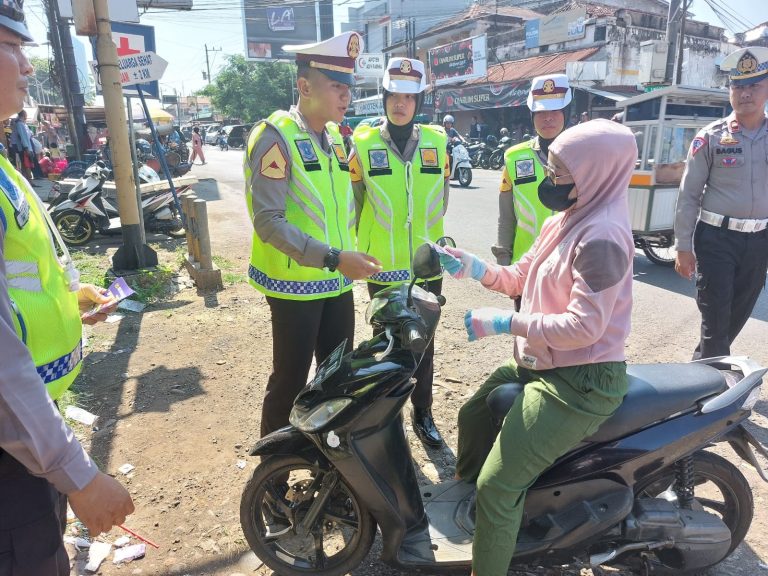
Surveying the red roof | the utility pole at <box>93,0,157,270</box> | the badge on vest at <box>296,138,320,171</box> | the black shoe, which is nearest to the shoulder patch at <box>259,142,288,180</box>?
the badge on vest at <box>296,138,320,171</box>

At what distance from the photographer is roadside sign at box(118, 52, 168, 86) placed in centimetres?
595

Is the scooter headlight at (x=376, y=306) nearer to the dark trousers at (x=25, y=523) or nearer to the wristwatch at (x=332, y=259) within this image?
the wristwatch at (x=332, y=259)

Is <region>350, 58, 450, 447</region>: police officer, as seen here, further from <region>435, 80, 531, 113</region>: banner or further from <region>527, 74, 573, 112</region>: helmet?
<region>435, 80, 531, 113</region>: banner

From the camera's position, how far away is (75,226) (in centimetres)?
820

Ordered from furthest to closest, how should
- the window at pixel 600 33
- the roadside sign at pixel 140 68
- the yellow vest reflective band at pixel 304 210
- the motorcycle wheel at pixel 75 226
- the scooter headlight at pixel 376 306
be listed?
the window at pixel 600 33
the motorcycle wheel at pixel 75 226
the roadside sign at pixel 140 68
the yellow vest reflective band at pixel 304 210
the scooter headlight at pixel 376 306

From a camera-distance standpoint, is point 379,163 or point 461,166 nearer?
point 379,163

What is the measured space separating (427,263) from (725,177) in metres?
2.42

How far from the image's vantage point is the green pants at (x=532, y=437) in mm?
1852

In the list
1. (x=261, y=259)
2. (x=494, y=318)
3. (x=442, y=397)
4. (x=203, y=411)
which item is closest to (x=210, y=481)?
(x=203, y=411)

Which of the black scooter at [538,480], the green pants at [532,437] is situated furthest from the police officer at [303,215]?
the green pants at [532,437]

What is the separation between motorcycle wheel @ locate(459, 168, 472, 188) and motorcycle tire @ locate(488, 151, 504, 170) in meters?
5.20

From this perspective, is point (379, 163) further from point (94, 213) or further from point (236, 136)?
point (236, 136)

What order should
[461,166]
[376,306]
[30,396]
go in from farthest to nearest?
[461,166]
[376,306]
[30,396]

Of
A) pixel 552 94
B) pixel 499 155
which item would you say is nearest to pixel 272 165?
pixel 552 94
